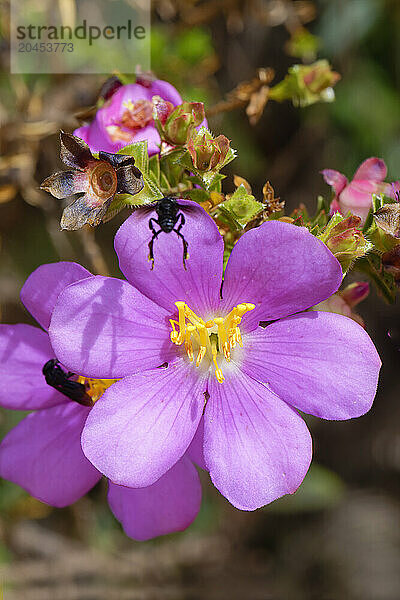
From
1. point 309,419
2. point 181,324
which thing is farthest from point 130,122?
point 309,419

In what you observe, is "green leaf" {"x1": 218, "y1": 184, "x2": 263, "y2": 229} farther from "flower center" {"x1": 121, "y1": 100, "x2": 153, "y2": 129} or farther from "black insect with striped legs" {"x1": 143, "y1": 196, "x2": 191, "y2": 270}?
"flower center" {"x1": 121, "y1": 100, "x2": 153, "y2": 129}

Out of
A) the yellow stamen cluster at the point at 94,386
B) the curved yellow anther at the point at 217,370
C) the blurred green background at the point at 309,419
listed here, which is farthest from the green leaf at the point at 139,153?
the blurred green background at the point at 309,419

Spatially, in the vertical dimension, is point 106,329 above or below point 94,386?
above

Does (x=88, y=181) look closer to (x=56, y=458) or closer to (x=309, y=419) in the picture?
(x=56, y=458)

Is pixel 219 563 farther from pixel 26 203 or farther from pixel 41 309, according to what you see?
pixel 41 309

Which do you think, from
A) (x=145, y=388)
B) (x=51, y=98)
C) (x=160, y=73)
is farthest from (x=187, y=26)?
(x=145, y=388)
